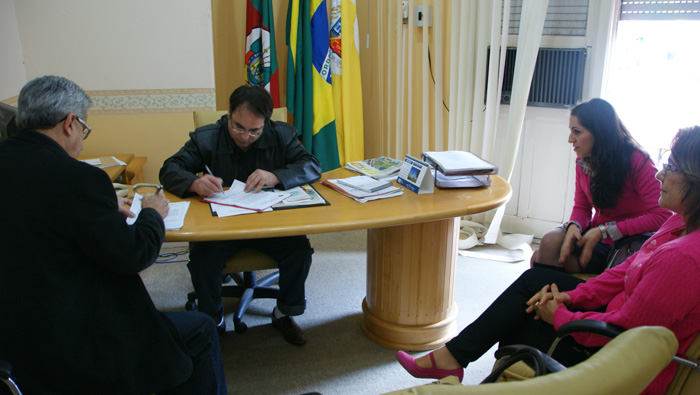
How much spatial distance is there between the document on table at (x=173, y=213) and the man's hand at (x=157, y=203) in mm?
40

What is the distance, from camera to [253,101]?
2227mm

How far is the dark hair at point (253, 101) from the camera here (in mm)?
2229

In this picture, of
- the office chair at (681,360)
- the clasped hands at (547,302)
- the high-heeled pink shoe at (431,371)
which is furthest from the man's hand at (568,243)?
the office chair at (681,360)

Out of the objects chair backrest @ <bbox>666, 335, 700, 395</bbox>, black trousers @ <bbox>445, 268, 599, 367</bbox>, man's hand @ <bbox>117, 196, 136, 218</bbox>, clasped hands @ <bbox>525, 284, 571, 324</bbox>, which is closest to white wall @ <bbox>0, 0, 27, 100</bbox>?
man's hand @ <bbox>117, 196, 136, 218</bbox>

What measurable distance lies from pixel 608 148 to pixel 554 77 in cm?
119

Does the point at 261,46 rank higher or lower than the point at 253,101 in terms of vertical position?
higher

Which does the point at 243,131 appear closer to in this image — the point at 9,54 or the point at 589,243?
the point at 589,243

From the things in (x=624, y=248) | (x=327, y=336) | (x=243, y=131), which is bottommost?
(x=327, y=336)

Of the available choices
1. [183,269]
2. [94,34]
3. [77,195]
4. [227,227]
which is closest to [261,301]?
[183,269]

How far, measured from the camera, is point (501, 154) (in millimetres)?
3467

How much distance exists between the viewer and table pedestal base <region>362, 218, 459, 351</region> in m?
2.28

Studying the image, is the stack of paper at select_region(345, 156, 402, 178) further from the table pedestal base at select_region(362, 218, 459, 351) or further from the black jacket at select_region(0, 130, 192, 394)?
the black jacket at select_region(0, 130, 192, 394)

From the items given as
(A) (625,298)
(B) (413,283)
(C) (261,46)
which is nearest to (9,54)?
(C) (261,46)

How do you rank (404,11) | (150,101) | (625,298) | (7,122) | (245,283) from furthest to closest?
(404,11)
(150,101)
(245,283)
(7,122)
(625,298)
